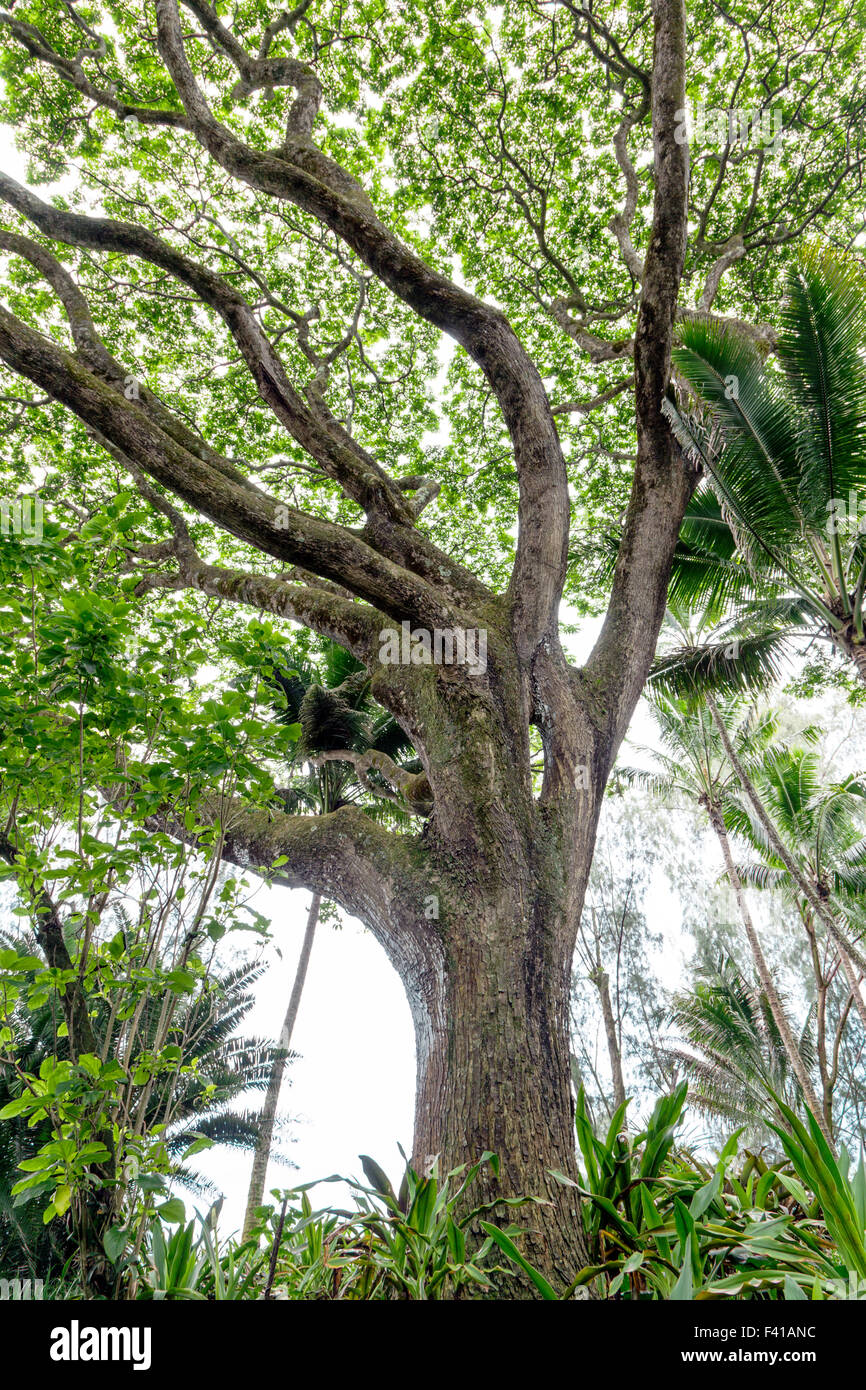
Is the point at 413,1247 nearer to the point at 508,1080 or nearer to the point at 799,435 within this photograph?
the point at 508,1080

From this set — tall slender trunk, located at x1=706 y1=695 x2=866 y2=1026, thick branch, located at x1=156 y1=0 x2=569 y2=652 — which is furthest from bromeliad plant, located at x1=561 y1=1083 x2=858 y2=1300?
tall slender trunk, located at x1=706 y1=695 x2=866 y2=1026

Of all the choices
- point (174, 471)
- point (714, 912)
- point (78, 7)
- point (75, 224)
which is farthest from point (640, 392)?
point (714, 912)

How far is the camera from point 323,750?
22.3 ft

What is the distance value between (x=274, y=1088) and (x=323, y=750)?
460 centimetres

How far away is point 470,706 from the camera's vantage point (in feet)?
10.4

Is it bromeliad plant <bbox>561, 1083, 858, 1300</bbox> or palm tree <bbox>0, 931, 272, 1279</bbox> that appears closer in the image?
bromeliad plant <bbox>561, 1083, 858, 1300</bbox>

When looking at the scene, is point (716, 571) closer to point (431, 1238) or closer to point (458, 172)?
point (458, 172)

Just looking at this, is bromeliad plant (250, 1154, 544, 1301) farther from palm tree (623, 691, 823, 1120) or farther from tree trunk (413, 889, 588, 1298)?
palm tree (623, 691, 823, 1120)

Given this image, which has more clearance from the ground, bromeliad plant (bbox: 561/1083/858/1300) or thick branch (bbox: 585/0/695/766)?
thick branch (bbox: 585/0/695/766)

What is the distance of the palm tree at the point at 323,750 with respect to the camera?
7.16 meters

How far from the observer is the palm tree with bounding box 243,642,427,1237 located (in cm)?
716

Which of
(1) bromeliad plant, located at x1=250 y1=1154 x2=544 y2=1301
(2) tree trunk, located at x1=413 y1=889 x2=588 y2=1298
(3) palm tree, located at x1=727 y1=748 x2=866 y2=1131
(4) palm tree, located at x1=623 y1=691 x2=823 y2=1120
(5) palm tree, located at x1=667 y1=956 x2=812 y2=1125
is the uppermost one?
(4) palm tree, located at x1=623 y1=691 x2=823 y2=1120

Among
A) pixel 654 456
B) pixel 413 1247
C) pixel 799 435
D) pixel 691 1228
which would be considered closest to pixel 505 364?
pixel 654 456

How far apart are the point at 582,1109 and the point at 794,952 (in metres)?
20.1
